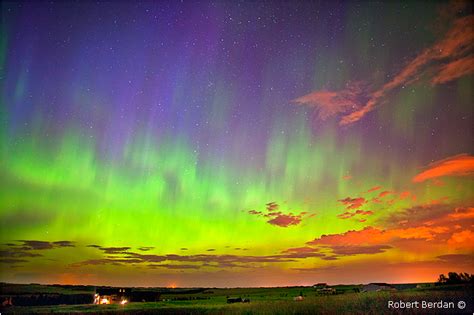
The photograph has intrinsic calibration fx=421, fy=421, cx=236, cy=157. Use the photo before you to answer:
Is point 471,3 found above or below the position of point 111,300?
above

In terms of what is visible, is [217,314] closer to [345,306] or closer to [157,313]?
[157,313]

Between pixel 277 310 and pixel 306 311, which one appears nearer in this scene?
pixel 306 311

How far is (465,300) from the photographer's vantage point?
1349cm

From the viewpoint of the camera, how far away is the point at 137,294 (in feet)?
102

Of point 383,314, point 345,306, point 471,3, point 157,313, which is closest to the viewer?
point 383,314

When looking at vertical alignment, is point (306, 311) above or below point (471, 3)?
below

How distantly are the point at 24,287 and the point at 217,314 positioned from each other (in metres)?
31.0

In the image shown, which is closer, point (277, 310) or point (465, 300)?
point (465, 300)

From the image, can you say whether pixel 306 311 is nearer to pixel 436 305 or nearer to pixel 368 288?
pixel 436 305

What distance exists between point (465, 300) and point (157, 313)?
1122cm

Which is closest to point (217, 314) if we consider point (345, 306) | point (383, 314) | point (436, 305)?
point (345, 306)

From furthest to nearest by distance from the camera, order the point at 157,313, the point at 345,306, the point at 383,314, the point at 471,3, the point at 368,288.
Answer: the point at 368,288 → the point at 157,313 → the point at 345,306 → the point at 471,3 → the point at 383,314

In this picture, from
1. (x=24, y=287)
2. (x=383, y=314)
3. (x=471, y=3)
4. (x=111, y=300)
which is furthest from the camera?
(x=24, y=287)

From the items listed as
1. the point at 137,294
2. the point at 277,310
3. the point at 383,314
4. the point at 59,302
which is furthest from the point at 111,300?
the point at 383,314
